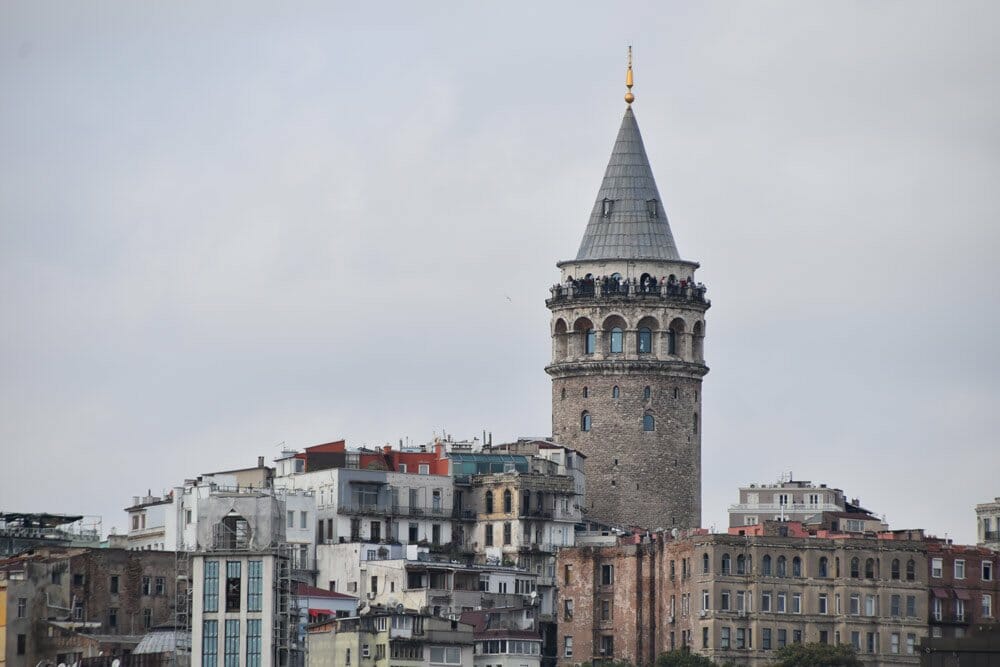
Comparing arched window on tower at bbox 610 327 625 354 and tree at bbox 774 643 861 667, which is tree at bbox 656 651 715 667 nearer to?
tree at bbox 774 643 861 667

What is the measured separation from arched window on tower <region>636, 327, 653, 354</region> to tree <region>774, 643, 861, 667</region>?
83.5 ft

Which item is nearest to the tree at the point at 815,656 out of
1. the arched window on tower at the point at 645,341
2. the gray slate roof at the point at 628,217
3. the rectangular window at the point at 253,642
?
the rectangular window at the point at 253,642

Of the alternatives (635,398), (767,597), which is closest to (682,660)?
(767,597)

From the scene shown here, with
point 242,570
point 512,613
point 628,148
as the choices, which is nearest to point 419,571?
point 512,613

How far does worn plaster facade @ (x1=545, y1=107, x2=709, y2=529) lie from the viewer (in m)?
176

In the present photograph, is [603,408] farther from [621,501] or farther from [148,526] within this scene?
[148,526]

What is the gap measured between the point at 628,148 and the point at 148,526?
28.3 meters

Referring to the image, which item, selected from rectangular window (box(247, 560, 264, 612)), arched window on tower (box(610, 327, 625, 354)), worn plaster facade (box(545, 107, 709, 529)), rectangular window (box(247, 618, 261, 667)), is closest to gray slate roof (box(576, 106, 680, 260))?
worn plaster facade (box(545, 107, 709, 529))

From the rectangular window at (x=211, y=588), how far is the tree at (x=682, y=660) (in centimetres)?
1819

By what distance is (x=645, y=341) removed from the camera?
177000 millimetres

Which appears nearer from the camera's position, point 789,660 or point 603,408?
point 789,660

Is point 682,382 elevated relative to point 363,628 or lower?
elevated

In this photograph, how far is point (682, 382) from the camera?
177125 millimetres

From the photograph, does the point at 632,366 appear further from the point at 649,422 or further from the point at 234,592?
the point at 234,592
